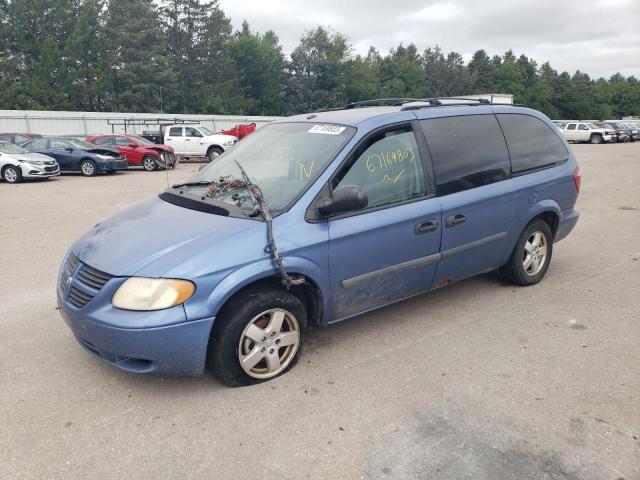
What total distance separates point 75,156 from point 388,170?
1681 centimetres

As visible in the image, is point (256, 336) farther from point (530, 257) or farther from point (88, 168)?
point (88, 168)

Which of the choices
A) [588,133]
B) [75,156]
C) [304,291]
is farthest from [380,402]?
[588,133]

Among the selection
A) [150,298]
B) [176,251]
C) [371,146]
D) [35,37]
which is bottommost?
[150,298]

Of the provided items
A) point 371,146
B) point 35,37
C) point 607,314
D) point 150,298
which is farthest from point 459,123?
point 35,37

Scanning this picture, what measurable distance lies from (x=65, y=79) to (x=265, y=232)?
166 ft

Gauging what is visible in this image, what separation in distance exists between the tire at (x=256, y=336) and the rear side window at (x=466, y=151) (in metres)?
1.59

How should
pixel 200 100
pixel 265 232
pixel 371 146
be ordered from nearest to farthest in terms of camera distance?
pixel 265 232
pixel 371 146
pixel 200 100

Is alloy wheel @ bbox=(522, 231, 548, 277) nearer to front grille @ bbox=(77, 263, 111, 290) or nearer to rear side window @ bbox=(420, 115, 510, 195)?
rear side window @ bbox=(420, 115, 510, 195)

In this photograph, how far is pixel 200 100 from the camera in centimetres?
5572

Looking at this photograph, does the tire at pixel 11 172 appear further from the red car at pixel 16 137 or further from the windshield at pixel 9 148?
the red car at pixel 16 137

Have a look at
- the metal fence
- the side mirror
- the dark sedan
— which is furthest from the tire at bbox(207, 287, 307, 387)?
the metal fence

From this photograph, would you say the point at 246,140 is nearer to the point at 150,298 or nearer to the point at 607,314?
the point at 150,298

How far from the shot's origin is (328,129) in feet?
12.7

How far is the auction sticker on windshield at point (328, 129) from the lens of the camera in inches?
149
